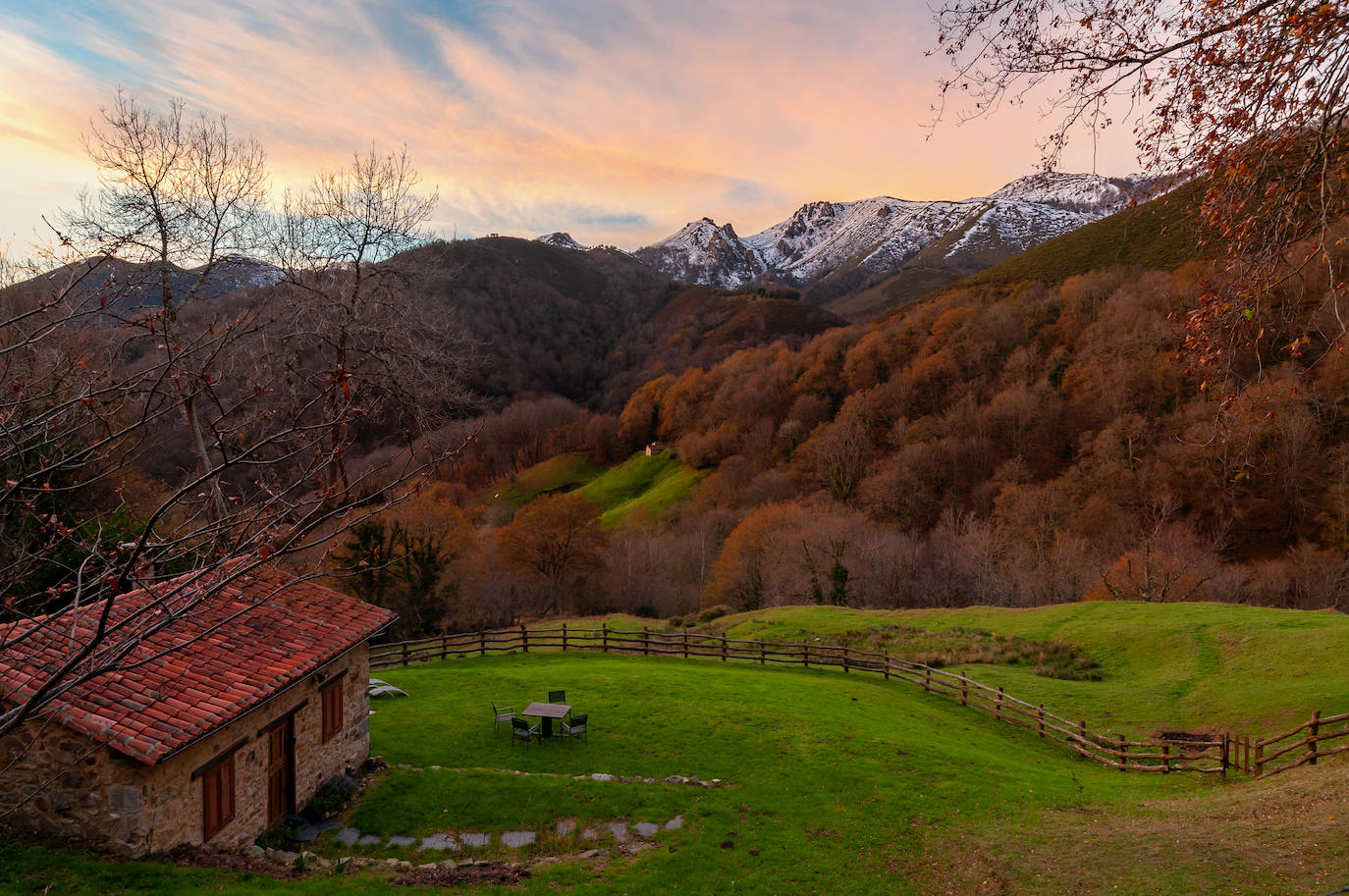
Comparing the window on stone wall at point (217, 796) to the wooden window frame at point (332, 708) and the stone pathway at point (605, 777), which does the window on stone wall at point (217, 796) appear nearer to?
the wooden window frame at point (332, 708)

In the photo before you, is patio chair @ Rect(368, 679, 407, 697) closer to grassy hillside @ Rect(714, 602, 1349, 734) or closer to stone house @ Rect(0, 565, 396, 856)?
stone house @ Rect(0, 565, 396, 856)

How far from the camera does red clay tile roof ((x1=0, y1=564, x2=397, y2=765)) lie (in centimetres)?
922

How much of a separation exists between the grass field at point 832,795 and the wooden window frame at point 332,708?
1.39 metres

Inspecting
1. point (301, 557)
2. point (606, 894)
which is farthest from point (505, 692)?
point (606, 894)

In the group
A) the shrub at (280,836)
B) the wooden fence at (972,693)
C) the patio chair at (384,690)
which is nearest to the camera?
the shrub at (280,836)

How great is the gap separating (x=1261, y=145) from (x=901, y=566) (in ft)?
132

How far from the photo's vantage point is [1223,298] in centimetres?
734

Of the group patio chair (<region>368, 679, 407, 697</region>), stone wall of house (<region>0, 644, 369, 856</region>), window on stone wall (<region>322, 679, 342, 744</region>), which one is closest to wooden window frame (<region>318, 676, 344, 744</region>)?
window on stone wall (<region>322, 679, 342, 744</region>)

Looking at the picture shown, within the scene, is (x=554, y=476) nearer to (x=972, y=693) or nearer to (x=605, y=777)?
(x=972, y=693)

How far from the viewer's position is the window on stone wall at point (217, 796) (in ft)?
34.5

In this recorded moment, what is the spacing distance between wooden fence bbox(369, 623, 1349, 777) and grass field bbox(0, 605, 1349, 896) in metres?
0.58

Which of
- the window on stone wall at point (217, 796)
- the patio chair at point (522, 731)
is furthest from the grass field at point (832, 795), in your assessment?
the window on stone wall at point (217, 796)

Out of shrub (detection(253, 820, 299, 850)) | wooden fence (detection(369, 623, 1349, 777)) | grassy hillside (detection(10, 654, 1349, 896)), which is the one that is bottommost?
wooden fence (detection(369, 623, 1349, 777))

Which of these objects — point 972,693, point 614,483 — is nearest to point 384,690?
point 972,693
